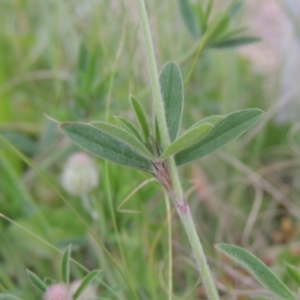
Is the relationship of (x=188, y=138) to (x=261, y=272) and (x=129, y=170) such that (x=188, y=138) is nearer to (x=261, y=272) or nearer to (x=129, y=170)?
(x=261, y=272)

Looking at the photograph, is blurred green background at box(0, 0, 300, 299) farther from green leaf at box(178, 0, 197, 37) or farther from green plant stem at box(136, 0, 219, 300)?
green plant stem at box(136, 0, 219, 300)

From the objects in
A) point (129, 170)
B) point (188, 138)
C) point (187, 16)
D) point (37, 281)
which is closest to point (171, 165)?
point (188, 138)

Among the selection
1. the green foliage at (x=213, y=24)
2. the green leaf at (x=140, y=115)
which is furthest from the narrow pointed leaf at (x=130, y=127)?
the green foliage at (x=213, y=24)

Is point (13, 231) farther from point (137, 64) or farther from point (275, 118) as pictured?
point (275, 118)

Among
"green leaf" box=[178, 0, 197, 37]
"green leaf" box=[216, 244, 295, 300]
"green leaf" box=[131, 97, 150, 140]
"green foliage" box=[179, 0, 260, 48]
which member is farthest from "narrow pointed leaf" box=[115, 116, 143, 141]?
"green leaf" box=[178, 0, 197, 37]

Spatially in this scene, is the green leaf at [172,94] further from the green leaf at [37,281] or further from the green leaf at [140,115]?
the green leaf at [37,281]

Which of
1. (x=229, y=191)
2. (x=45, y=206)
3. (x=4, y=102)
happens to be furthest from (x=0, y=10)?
(x=229, y=191)
